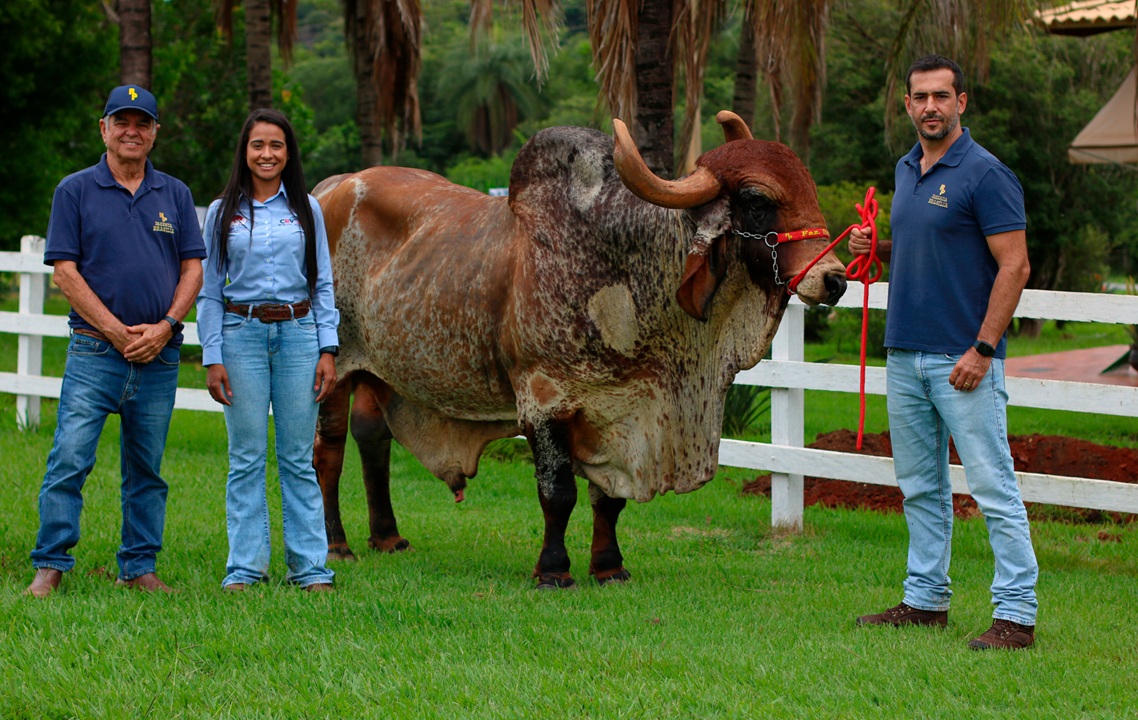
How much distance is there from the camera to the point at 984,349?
14.9 ft

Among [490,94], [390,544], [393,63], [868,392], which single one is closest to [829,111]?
[393,63]

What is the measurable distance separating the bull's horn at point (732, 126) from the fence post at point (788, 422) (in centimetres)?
215

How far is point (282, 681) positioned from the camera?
4.16 m

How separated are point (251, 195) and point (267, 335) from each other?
69 centimetres

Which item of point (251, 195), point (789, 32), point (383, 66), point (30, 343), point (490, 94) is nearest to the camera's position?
point (251, 195)

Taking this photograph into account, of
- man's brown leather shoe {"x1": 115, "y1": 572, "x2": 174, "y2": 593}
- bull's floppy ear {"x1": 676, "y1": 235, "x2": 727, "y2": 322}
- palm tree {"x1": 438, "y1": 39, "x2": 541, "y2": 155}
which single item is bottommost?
man's brown leather shoe {"x1": 115, "y1": 572, "x2": 174, "y2": 593}

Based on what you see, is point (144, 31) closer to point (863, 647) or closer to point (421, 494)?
point (421, 494)

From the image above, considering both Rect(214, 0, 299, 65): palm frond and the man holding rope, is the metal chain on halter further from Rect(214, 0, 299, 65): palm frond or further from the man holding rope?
Rect(214, 0, 299, 65): palm frond

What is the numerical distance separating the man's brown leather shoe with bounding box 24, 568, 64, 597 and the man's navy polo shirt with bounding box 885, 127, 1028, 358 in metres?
4.11

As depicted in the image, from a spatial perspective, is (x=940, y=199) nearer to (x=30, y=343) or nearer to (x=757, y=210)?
(x=757, y=210)

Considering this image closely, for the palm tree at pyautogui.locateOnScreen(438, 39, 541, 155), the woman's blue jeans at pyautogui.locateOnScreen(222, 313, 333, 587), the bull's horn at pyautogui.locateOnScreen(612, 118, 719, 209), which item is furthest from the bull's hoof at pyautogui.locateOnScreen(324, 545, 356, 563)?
the palm tree at pyautogui.locateOnScreen(438, 39, 541, 155)

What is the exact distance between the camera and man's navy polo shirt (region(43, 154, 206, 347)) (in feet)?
16.9

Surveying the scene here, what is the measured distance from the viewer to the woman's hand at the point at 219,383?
5270mm

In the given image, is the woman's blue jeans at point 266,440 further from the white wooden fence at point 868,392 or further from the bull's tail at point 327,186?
the white wooden fence at point 868,392
